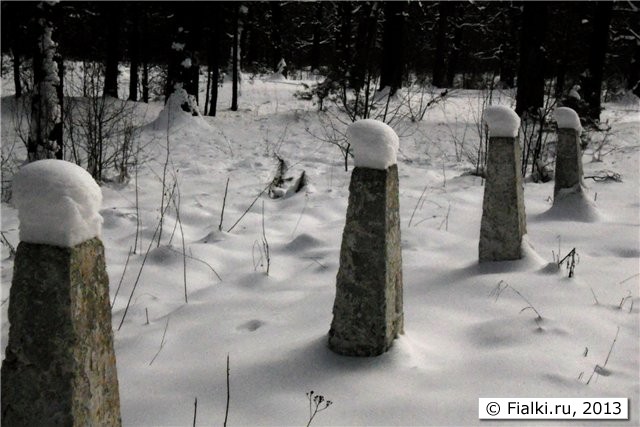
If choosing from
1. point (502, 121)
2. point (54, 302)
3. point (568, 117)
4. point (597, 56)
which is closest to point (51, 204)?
point (54, 302)

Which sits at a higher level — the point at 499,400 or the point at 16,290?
the point at 16,290

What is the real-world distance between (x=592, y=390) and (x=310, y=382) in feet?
3.64

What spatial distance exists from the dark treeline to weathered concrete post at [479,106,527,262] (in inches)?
137

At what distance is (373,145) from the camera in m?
2.25

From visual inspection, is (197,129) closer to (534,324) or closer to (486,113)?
(486,113)

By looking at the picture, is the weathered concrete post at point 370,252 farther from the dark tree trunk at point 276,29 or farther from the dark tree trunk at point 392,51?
the dark tree trunk at point 276,29

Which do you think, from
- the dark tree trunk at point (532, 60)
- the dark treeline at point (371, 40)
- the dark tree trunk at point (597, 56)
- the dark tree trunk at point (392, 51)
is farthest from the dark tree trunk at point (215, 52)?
the dark tree trunk at point (597, 56)

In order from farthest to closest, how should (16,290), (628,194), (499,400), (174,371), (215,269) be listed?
(628,194), (215,269), (174,371), (499,400), (16,290)

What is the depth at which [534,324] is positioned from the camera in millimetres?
2674

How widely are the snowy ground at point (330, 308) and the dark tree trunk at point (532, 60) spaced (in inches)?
150

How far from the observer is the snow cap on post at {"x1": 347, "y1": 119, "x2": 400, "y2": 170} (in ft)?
7.38

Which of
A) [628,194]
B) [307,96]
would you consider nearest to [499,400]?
[628,194]

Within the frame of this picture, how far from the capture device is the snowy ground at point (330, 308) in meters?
2.13

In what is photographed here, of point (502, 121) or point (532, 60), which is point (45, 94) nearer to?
point (502, 121)
